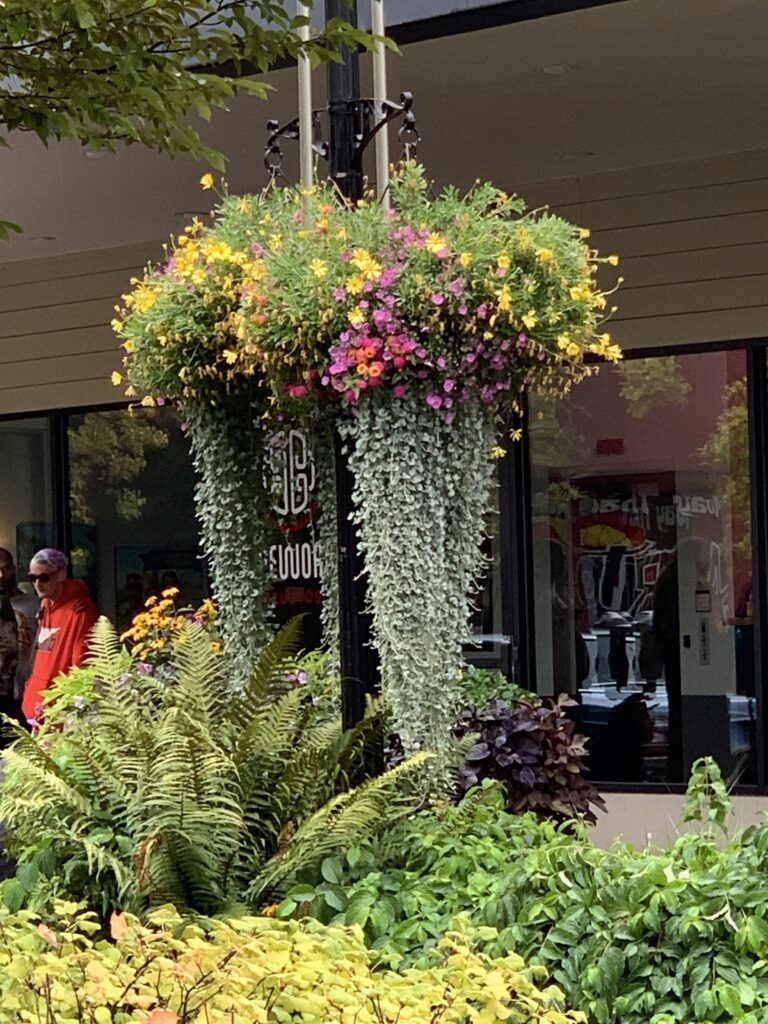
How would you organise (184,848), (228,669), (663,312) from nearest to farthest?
(184,848), (228,669), (663,312)

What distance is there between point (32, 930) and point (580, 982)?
1.31 meters

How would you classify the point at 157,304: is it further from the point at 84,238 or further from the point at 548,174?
the point at 84,238

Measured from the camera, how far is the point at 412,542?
4645 millimetres

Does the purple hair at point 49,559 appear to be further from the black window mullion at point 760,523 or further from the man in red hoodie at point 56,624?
the black window mullion at point 760,523

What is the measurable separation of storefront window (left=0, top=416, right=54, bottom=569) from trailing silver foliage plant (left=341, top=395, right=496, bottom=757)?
810 cm

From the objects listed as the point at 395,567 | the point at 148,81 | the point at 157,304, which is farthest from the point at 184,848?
the point at 148,81

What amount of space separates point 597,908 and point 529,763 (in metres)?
1.65

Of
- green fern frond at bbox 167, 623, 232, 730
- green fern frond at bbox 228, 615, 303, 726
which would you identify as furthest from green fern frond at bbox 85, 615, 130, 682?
green fern frond at bbox 228, 615, 303, 726

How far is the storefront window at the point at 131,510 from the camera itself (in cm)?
1156

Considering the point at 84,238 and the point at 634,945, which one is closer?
the point at 634,945

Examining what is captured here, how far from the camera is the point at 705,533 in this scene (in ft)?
30.8

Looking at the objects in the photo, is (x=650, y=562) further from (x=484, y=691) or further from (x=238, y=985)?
(x=238, y=985)

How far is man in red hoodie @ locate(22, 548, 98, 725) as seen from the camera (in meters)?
8.84

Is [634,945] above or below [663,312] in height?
below
